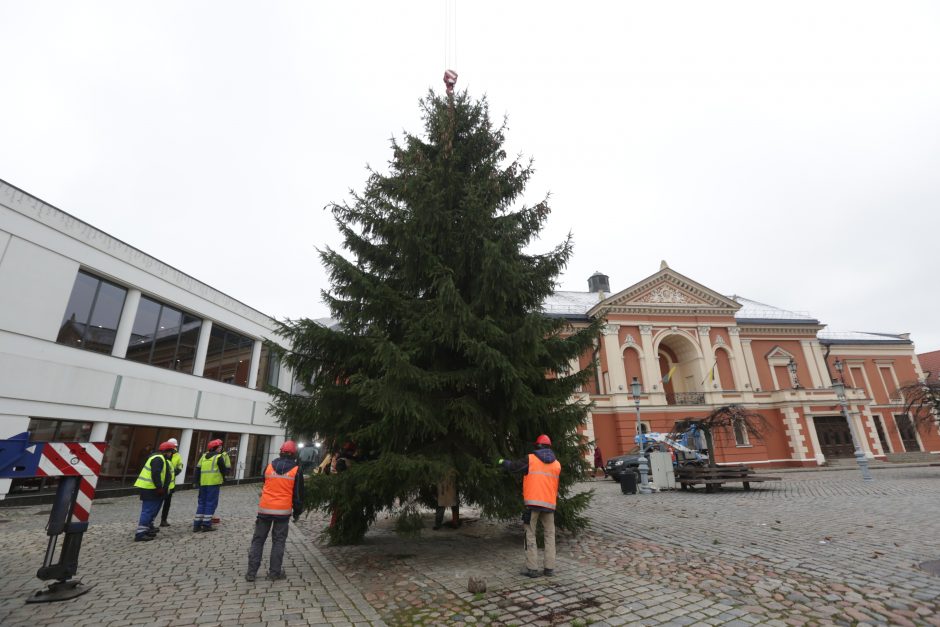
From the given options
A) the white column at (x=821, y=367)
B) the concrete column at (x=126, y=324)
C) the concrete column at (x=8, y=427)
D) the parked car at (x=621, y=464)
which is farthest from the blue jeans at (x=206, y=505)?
the white column at (x=821, y=367)

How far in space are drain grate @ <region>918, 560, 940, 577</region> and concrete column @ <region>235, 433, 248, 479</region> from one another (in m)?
23.9

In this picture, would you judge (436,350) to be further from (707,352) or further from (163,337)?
(707,352)

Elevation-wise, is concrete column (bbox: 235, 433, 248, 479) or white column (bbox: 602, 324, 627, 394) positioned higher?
white column (bbox: 602, 324, 627, 394)

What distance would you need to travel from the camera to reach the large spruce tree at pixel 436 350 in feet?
19.4

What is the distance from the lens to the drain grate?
492 cm

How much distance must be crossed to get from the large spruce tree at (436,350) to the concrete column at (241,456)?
695 inches

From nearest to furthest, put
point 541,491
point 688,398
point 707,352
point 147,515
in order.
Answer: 1. point 541,491
2. point 147,515
3. point 688,398
4. point 707,352

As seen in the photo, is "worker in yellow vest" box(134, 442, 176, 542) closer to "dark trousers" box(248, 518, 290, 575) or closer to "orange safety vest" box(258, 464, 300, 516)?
"orange safety vest" box(258, 464, 300, 516)

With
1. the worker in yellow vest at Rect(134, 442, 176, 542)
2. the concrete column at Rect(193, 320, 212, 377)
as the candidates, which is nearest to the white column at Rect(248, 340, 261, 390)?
the concrete column at Rect(193, 320, 212, 377)

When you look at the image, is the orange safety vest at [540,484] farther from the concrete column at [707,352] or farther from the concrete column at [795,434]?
the concrete column at [795,434]

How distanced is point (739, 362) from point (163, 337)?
32.9 metres

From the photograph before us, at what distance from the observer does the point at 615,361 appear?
27609 mm

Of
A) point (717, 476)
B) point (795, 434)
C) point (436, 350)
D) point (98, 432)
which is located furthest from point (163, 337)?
point (795, 434)

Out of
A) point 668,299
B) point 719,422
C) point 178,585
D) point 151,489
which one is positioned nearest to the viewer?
point 178,585
